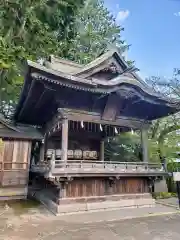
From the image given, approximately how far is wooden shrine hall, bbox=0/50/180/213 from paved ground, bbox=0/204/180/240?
74 cm

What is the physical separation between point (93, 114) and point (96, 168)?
2.46 metres

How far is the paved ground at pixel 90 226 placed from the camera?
518cm

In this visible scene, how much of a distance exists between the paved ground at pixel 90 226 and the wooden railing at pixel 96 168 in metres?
1.50

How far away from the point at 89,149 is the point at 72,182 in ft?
19.0

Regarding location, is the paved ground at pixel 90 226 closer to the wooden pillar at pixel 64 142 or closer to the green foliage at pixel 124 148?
the wooden pillar at pixel 64 142

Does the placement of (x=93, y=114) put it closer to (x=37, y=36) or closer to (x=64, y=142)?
(x=64, y=142)

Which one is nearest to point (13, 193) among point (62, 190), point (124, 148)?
point (62, 190)

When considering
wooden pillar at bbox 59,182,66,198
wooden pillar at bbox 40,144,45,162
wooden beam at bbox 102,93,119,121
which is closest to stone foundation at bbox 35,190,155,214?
wooden pillar at bbox 59,182,66,198

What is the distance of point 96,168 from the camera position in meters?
8.26

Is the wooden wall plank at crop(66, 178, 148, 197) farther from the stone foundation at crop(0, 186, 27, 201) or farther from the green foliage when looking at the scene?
the green foliage

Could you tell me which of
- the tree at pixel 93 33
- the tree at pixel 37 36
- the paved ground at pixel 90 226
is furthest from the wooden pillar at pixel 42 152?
the tree at pixel 93 33

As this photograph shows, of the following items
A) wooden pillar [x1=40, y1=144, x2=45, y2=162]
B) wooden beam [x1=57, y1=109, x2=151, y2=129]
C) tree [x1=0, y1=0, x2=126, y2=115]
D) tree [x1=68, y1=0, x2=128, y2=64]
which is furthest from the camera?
tree [x1=68, y1=0, x2=128, y2=64]

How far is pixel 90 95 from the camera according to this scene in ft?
29.2

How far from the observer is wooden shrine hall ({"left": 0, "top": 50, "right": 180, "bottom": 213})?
302 inches
